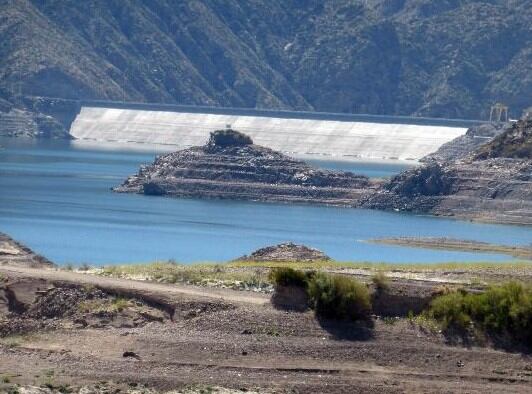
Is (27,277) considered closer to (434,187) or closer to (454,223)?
(454,223)

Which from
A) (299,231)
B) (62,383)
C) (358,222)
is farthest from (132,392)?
(358,222)

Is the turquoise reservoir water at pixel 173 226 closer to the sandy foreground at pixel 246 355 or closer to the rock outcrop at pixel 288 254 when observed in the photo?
the rock outcrop at pixel 288 254

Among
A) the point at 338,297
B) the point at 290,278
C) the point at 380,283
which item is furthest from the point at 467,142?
the point at 338,297

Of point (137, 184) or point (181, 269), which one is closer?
point (181, 269)

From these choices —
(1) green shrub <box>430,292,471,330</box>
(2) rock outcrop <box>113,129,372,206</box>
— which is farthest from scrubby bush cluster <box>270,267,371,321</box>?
(2) rock outcrop <box>113,129,372,206</box>

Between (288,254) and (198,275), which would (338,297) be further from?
(288,254)

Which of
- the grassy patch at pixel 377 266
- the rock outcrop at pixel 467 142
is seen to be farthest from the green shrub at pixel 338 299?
the rock outcrop at pixel 467 142
